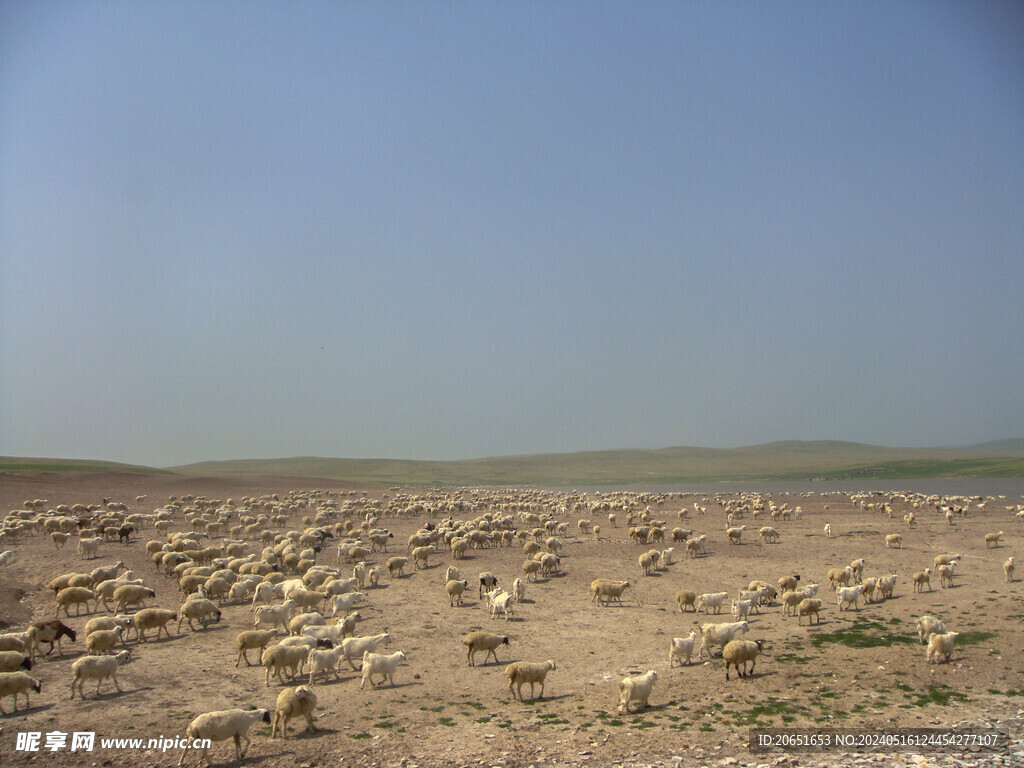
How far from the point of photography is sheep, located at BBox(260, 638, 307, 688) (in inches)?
503

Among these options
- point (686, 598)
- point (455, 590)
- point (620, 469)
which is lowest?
point (620, 469)

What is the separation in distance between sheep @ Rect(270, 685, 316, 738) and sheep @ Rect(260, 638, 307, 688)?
217 cm

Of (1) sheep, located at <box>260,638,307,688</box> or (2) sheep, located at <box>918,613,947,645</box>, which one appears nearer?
(1) sheep, located at <box>260,638,307,688</box>

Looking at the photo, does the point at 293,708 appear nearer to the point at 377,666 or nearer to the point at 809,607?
the point at 377,666

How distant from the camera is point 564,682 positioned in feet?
43.5

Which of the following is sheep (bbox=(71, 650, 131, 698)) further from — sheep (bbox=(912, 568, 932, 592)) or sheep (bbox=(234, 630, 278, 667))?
sheep (bbox=(912, 568, 932, 592))

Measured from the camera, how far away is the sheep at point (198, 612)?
16698 mm

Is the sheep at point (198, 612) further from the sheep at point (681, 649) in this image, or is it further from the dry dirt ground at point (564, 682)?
the sheep at point (681, 649)

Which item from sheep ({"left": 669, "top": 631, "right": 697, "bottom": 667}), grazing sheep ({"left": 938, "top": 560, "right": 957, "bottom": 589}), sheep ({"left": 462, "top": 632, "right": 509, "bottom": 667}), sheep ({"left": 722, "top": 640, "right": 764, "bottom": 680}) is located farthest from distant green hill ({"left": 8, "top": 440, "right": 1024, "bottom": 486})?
sheep ({"left": 722, "top": 640, "right": 764, "bottom": 680})

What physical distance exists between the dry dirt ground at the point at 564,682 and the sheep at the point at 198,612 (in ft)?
1.30

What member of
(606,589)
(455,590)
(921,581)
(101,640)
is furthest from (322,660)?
(921,581)

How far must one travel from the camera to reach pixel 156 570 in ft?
81.1

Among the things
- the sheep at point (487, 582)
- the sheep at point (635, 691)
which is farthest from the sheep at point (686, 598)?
the sheep at point (635, 691)

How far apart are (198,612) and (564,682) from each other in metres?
9.85
